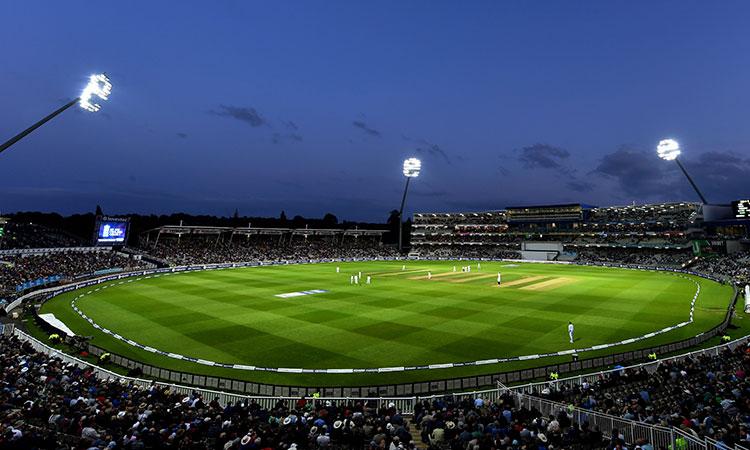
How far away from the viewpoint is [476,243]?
Answer: 124875mm

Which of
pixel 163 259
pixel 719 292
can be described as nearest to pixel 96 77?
pixel 163 259

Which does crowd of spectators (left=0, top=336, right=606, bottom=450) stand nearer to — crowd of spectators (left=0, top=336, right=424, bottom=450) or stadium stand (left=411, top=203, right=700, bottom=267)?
crowd of spectators (left=0, top=336, right=424, bottom=450)

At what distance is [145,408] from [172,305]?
26594 mm

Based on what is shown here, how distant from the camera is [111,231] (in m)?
66.2

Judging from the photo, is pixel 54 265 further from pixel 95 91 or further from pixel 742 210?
pixel 742 210

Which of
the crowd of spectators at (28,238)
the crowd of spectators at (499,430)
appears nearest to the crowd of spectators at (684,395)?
the crowd of spectators at (499,430)

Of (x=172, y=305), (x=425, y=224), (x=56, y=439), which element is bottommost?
(x=172, y=305)

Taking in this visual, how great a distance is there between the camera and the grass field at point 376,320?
70.6 ft

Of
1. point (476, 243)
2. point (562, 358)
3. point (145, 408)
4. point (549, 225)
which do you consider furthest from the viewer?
point (476, 243)

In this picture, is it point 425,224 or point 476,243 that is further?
point 425,224

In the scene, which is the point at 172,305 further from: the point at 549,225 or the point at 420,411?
the point at 549,225

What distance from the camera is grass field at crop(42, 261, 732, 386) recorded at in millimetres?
21516

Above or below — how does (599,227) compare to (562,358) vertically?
above

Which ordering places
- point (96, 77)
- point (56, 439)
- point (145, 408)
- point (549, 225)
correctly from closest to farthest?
point (56, 439), point (145, 408), point (96, 77), point (549, 225)
